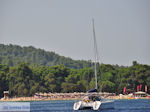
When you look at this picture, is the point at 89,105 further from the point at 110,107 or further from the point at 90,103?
the point at 110,107

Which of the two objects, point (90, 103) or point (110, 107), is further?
point (110, 107)

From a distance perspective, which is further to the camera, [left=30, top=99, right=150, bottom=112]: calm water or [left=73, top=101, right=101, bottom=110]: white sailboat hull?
[left=30, top=99, right=150, bottom=112]: calm water

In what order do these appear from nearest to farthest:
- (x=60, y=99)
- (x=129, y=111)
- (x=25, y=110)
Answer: (x=25, y=110), (x=129, y=111), (x=60, y=99)

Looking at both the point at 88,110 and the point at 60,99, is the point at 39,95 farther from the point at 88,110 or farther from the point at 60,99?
the point at 88,110

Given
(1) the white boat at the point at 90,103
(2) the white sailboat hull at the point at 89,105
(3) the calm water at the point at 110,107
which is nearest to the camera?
(2) the white sailboat hull at the point at 89,105

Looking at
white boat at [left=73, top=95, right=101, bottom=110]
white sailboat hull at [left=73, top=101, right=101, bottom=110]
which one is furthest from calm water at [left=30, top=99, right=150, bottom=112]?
white boat at [left=73, top=95, right=101, bottom=110]

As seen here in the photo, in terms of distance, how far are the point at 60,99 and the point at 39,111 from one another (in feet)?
285

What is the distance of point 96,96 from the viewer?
10100 centimetres

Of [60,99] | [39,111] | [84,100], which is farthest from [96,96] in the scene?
[60,99]

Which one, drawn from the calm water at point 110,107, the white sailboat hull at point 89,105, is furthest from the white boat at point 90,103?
the calm water at point 110,107

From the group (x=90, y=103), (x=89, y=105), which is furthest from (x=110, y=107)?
(x=89, y=105)

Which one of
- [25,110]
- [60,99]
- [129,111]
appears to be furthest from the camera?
[60,99]

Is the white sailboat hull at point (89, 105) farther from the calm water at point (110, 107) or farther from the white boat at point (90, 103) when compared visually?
the calm water at point (110, 107)

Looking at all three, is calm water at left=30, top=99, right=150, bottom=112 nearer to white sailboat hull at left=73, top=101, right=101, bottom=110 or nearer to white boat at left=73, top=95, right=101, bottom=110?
white sailboat hull at left=73, top=101, right=101, bottom=110
